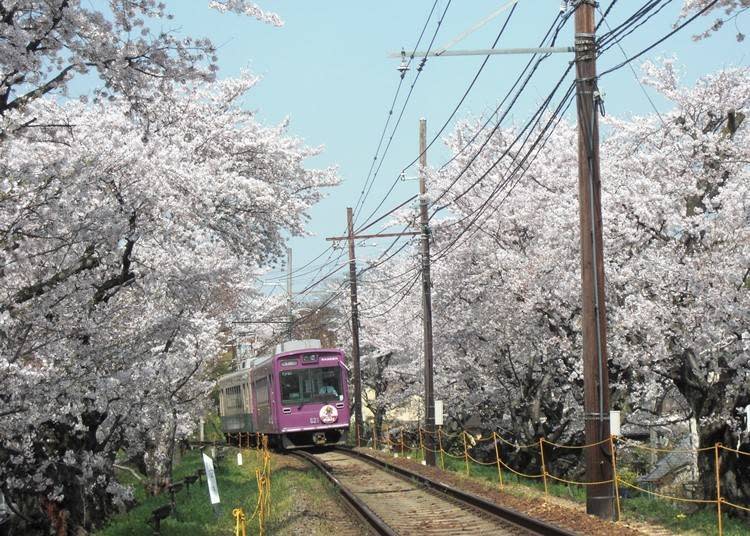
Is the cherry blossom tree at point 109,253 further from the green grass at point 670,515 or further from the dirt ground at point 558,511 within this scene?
the green grass at point 670,515

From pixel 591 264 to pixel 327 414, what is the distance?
17.5 m

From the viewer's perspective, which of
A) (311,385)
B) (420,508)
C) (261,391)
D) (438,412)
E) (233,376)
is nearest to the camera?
(420,508)

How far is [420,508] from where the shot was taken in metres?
14.4

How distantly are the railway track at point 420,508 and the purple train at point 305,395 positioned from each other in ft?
22.2

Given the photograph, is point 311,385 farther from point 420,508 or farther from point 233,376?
point 420,508

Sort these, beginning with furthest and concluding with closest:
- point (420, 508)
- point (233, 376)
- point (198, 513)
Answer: point (233, 376), point (198, 513), point (420, 508)

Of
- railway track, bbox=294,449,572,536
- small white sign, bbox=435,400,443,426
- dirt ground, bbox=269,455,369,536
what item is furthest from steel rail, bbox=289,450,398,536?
small white sign, bbox=435,400,443,426

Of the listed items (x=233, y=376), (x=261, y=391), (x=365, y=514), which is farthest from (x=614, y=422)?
(x=233, y=376)

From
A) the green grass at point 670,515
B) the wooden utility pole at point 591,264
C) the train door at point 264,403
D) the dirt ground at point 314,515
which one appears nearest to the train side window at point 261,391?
the train door at point 264,403

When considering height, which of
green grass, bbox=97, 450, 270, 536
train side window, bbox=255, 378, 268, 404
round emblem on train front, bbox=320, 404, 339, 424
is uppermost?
train side window, bbox=255, 378, 268, 404

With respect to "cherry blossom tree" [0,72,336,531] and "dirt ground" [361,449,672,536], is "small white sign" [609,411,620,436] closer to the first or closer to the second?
"dirt ground" [361,449,672,536]

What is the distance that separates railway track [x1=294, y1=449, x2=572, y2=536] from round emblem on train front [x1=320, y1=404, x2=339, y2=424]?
700 cm

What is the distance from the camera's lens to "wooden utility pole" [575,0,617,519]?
12289mm

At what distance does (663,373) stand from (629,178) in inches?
139
